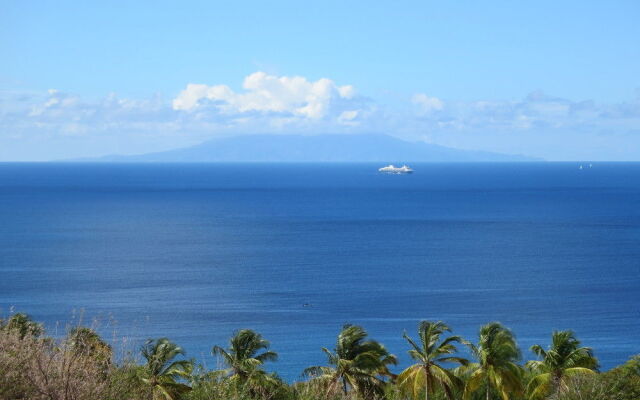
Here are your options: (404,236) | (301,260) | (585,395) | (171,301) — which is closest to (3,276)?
(171,301)

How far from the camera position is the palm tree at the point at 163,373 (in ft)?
102

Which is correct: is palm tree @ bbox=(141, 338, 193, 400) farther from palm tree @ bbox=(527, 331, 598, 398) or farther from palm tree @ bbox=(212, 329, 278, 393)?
palm tree @ bbox=(527, 331, 598, 398)

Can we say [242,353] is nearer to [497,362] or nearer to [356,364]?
[356,364]

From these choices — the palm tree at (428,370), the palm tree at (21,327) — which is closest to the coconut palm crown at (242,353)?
the palm tree at (428,370)

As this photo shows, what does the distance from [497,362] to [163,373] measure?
14812 millimetres

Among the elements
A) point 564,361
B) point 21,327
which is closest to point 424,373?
point 564,361

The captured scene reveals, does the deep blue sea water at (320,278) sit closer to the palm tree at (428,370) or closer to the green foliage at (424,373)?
the green foliage at (424,373)

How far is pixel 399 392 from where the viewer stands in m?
36.3

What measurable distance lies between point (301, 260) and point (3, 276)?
4112cm

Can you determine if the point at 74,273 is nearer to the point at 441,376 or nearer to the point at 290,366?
the point at 290,366

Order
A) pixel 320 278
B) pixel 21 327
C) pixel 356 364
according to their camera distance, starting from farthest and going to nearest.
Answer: pixel 320 278 → pixel 356 364 → pixel 21 327

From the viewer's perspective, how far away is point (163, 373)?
33594mm

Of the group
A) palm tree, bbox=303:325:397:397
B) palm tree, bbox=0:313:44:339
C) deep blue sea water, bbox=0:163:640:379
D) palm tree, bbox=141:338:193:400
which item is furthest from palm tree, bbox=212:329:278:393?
deep blue sea water, bbox=0:163:640:379

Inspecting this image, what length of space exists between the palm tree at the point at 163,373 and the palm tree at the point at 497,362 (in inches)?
512
